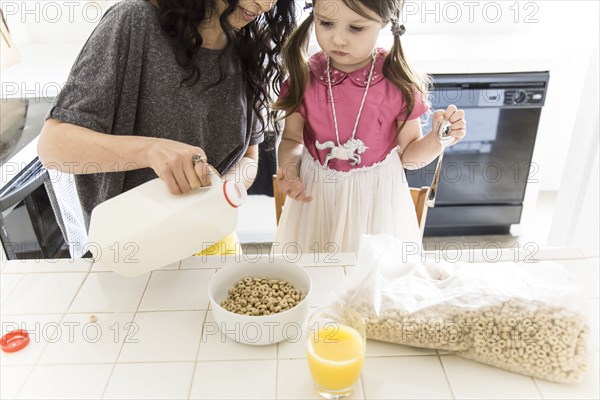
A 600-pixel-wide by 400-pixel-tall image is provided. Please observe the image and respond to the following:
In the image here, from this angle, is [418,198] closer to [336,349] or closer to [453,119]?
[453,119]

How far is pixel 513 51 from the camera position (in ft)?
7.29

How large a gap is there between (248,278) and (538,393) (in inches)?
18.7

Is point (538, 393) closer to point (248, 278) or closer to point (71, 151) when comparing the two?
point (248, 278)

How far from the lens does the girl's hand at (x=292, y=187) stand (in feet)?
4.05

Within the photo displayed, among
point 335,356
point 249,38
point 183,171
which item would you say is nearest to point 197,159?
point 183,171

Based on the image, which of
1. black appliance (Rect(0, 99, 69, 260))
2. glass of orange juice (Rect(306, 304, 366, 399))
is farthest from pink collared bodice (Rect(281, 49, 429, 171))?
black appliance (Rect(0, 99, 69, 260))

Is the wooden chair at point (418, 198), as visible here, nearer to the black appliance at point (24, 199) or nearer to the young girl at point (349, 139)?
the young girl at point (349, 139)

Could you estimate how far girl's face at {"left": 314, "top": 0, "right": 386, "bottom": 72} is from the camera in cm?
109

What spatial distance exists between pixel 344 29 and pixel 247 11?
21cm

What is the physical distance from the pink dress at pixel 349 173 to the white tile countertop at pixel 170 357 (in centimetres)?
38

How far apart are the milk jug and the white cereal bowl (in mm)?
88

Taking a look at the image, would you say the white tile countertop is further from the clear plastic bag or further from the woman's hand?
the woman's hand

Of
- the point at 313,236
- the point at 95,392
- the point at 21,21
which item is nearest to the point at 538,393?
the point at 95,392

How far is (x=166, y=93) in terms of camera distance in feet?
3.62
